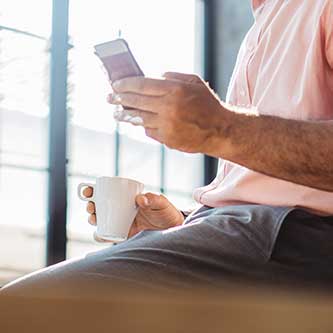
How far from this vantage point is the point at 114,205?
1.08 metres

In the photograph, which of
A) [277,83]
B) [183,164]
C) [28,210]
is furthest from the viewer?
[183,164]

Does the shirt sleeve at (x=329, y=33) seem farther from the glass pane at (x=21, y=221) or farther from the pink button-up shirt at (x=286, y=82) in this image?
the glass pane at (x=21, y=221)

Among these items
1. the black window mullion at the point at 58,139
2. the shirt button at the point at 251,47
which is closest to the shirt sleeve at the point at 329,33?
the shirt button at the point at 251,47

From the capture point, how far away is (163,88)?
2.78 ft

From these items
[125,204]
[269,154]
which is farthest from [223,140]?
[125,204]

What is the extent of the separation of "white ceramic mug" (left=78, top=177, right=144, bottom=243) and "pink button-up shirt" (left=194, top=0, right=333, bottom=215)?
115 mm

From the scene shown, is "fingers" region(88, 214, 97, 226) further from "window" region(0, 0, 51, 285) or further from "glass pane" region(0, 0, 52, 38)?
"glass pane" region(0, 0, 52, 38)

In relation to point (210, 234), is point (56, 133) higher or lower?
higher

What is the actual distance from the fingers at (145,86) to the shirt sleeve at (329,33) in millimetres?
266

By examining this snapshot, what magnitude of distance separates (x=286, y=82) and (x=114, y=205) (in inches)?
12.5

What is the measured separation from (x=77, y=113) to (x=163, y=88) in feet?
6.06

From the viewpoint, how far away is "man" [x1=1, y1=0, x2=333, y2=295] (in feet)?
2.77

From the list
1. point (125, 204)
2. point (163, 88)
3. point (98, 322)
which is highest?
point (163, 88)

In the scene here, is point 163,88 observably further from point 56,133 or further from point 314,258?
point 56,133
